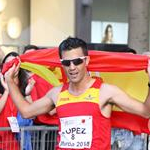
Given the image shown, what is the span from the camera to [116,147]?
660 centimetres

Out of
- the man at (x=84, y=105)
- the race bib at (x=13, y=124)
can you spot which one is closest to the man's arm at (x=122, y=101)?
the man at (x=84, y=105)

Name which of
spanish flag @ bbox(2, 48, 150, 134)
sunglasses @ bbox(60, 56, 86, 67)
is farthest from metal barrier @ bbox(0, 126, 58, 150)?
sunglasses @ bbox(60, 56, 86, 67)

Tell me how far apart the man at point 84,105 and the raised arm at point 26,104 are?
0.24 metres

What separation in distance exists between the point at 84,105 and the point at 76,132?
239mm

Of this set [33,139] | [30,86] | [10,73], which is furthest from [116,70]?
[33,139]

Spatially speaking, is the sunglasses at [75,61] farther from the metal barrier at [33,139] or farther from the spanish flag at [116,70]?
the metal barrier at [33,139]

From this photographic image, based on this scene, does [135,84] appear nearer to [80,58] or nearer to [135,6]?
[80,58]

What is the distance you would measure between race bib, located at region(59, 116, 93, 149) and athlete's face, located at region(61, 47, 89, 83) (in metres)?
0.32

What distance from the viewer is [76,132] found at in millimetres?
4504

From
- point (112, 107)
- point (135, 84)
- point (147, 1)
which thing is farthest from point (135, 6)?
point (112, 107)

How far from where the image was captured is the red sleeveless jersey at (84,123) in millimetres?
4441

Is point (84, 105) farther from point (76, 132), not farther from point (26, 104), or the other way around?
point (26, 104)

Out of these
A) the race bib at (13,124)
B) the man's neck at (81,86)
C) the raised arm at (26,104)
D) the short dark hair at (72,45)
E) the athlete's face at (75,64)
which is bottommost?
the race bib at (13,124)

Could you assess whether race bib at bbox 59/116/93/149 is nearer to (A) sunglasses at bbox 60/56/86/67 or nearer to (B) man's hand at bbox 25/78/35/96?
(A) sunglasses at bbox 60/56/86/67
